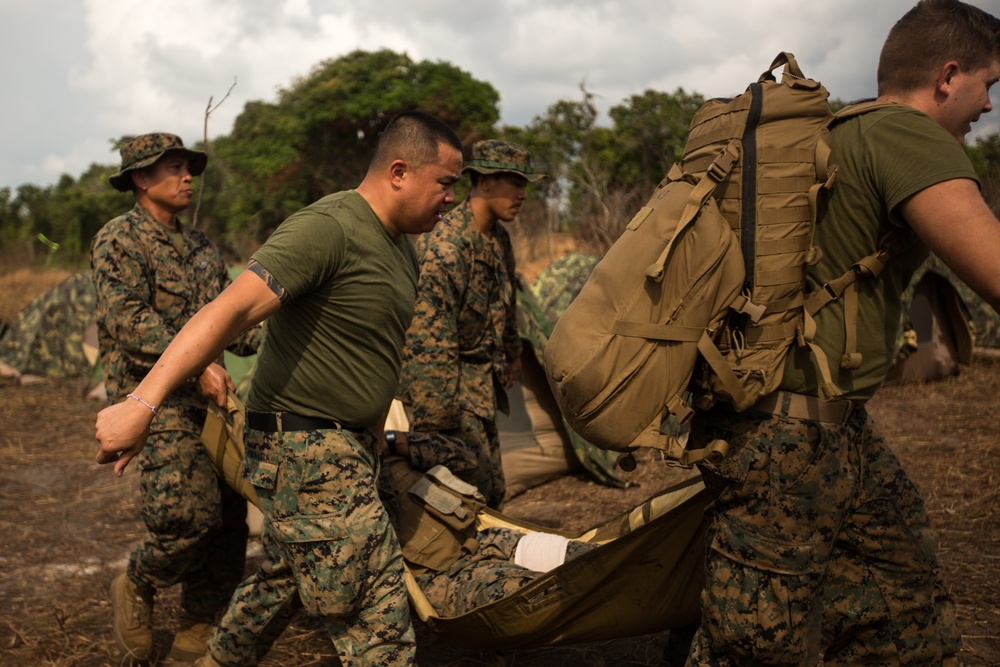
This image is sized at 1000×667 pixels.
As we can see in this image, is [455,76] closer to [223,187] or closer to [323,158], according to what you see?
[323,158]

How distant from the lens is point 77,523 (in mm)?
5969

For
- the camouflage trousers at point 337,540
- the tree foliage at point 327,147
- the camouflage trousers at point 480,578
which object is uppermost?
the tree foliage at point 327,147

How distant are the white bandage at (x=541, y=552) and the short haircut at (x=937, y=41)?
85.0 inches

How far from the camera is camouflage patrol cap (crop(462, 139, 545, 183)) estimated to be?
4.55 metres

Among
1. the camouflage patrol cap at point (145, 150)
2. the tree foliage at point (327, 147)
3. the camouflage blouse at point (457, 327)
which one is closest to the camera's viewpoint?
the camouflage patrol cap at point (145, 150)

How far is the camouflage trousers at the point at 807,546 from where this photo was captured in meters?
2.35

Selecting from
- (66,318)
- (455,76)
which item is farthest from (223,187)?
(66,318)

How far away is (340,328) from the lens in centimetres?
273

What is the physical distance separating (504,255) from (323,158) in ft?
76.9

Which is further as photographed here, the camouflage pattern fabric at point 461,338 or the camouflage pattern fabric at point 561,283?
the camouflage pattern fabric at point 561,283

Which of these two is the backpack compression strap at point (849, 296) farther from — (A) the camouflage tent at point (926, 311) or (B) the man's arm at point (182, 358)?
(A) the camouflage tent at point (926, 311)

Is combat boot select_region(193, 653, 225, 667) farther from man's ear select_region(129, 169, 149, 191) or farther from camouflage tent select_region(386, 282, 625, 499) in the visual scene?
camouflage tent select_region(386, 282, 625, 499)

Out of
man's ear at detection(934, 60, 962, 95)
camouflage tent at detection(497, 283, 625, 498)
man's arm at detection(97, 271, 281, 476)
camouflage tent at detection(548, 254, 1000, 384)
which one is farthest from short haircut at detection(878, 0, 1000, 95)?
camouflage tent at detection(548, 254, 1000, 384)

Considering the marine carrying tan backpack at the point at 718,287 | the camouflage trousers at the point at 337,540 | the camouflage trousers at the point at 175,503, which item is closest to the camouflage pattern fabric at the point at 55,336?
the camouflage trousers at the point at 175,503
